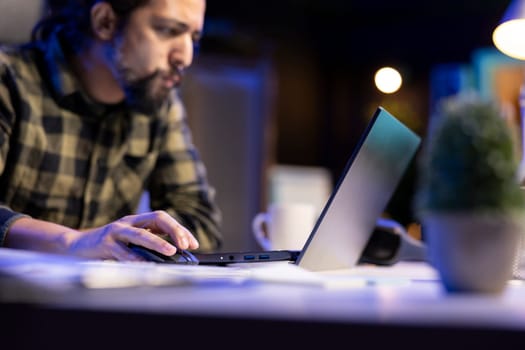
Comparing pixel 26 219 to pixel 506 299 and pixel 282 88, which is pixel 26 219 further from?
pixel 282 88

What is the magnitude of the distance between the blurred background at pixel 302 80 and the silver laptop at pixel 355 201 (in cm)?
279

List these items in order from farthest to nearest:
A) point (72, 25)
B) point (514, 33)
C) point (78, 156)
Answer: point (72, 25) → point (78, 156) → point (514, 33)

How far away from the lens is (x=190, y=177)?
1646 millimetres

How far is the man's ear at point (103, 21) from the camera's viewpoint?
156 cm

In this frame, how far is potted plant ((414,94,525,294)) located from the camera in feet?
1.47

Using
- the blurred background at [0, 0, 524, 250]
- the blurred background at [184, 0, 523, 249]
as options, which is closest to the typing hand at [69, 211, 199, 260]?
the blurred background at [0, 0, 524, 250]

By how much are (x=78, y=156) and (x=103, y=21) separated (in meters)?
0.34

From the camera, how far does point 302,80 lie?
5.73m

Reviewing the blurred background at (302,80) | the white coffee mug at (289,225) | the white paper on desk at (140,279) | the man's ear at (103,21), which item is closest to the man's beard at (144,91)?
the man's ear at (103,21)

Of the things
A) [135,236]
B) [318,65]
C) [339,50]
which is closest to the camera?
[135,236]

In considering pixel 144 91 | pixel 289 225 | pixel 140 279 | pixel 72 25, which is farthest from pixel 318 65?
pixel 140 279

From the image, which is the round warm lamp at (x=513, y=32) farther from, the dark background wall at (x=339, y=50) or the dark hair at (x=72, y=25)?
the dark background wall at (x=339, y=50)

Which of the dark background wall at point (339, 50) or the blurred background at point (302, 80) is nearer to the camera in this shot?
the blurred background at point (302, 80)

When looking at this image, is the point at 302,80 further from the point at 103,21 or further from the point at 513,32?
the point at 513,32
